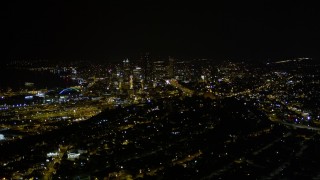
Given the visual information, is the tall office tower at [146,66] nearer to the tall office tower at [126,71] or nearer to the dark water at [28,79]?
the tall office tower at [126,71]

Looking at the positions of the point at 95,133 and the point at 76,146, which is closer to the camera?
the point at 76,146

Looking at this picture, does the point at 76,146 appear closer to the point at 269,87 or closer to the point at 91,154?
the point at 91,154

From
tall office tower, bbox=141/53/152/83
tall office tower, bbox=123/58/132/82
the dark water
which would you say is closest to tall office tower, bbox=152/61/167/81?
tall office tower, bbox=141/53/152/83

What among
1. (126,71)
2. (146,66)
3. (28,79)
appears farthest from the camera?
(126,71)

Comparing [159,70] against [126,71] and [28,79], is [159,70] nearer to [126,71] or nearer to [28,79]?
[126,71]

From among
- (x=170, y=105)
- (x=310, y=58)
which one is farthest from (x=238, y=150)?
(x=310, y=58)

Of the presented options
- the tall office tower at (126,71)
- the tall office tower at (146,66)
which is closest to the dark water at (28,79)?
the tall office tower at (126,71)

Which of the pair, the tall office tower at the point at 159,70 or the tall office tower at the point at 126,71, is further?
the tall office tower at the point at 159,70

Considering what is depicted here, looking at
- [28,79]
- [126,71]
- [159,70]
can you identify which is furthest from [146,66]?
[28,79]
